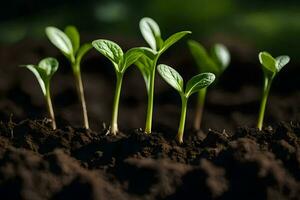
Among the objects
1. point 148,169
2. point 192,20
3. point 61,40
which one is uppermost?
point 61,40

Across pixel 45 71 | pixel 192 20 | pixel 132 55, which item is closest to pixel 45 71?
pixel 45 71

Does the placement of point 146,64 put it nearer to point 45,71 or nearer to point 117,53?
point 117,53

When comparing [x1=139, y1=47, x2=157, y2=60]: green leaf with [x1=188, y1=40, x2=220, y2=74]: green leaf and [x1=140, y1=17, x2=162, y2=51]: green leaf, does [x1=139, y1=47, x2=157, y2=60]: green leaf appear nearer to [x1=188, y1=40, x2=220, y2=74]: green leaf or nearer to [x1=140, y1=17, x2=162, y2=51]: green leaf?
[x1=140, y1=17, x2=162, y2=51]: green leaf

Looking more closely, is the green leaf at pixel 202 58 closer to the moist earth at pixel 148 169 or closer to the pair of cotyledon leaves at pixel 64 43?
the pair of cotyledon leaves at pixel 64 43

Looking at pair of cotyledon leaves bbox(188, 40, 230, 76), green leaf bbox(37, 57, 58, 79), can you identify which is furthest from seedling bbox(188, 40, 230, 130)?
green leaf bbox(37, 57, 58, 79)

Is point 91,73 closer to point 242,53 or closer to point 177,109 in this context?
point 177,109

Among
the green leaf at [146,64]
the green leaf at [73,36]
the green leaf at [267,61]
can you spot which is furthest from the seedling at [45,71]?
the green leaf at [267,61]
